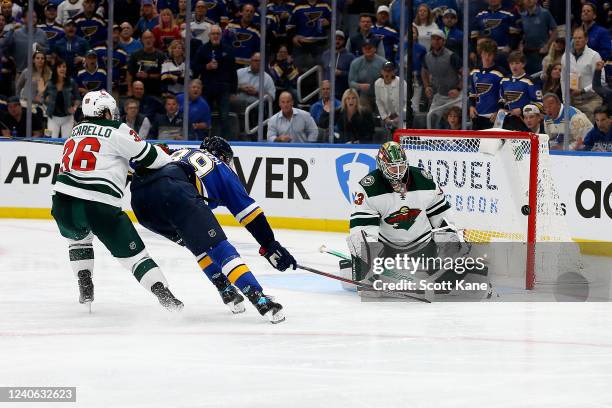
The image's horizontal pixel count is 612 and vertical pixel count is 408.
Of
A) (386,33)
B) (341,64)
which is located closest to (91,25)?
(341,64)

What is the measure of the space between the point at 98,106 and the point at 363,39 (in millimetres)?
5886

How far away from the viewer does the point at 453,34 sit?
37.2 feet

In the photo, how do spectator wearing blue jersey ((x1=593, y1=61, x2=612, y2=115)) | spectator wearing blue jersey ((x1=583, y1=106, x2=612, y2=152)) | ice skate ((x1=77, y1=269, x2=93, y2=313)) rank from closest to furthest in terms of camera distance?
ice skate ((x1=77, y1=269, x2=93, y2=313))
spectator wearing blue jersey ((x1=583, y1=106, x2=612, y2=152))
spectator wearing blue jersey ((x1=593, y1=61, x2=612, y2=115))

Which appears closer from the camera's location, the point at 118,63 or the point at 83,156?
the point at 83,156

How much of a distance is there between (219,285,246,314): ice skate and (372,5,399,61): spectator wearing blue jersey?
5.71m

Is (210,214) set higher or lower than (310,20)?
lower

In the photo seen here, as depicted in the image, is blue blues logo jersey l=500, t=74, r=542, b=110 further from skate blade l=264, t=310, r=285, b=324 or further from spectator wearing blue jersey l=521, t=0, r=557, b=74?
skate blade l=264, t=310, r=285, b=324

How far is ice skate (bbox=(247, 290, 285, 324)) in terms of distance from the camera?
6152 mm

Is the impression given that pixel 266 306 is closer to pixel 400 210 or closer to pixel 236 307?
pixel 236 307

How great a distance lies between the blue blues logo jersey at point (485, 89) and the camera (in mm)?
11125

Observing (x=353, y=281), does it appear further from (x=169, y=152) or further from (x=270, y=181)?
(x=270, y=181)

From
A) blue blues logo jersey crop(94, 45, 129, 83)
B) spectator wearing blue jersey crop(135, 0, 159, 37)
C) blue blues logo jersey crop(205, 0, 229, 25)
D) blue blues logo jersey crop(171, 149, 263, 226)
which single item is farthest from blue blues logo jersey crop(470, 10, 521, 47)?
blue blues logo jersey crop(171, 149, 263, 226)

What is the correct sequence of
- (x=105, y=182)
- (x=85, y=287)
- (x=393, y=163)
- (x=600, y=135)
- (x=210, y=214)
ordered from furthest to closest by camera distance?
(x=600, y=135)
(x=393, y=163)
(x=85, y=287)
(x=105, y=182)
(x=210, y=214)

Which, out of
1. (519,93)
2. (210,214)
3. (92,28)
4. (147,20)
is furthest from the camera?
(92,28)
